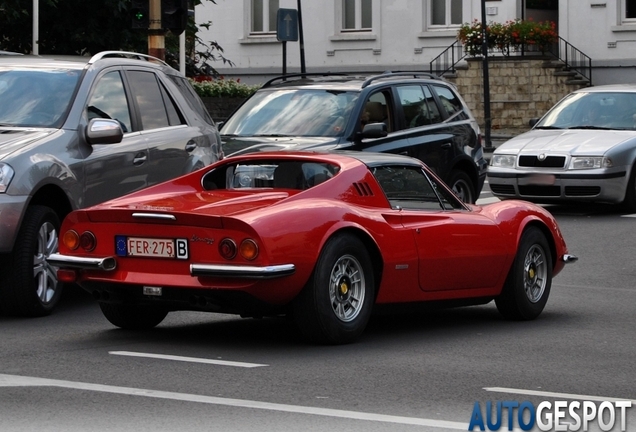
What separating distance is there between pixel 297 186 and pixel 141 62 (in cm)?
332

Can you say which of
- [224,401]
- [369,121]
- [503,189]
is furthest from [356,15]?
[224,401]

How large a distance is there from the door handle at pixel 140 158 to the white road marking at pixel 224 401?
4037 mm

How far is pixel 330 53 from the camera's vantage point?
146ft

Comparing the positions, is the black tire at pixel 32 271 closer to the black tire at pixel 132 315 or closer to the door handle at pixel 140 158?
the black tire at pixel 132 315

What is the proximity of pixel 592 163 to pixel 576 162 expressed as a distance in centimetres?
20

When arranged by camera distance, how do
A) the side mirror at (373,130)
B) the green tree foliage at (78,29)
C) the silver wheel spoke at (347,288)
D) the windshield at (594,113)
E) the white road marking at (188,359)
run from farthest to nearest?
the green tree foliage at (78,29) → the windshield at (594,113) → the side mirror at (373,130) → the silver wheel spoke at (347,288) → the white road marking at (188,359)

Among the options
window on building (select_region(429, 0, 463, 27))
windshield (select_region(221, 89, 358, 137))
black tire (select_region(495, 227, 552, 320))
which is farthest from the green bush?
black tire (select_region(495, 227, 552, 320))

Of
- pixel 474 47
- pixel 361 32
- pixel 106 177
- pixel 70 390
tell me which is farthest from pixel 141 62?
pixel 361 32

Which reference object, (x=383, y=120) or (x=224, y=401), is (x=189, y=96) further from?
(x=224, y=401)

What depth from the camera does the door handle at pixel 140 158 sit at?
11.5 metres

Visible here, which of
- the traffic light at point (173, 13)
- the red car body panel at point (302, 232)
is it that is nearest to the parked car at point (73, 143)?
the red car body panel at point (302, 232)

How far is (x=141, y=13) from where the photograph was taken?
17141mm

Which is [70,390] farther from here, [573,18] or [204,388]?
[573,18]

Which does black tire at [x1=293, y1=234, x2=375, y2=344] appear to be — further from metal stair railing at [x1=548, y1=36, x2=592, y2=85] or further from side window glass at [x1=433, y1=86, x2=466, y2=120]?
metal stair railing at [x1=548, y1=36, x2=592, y2=85]
